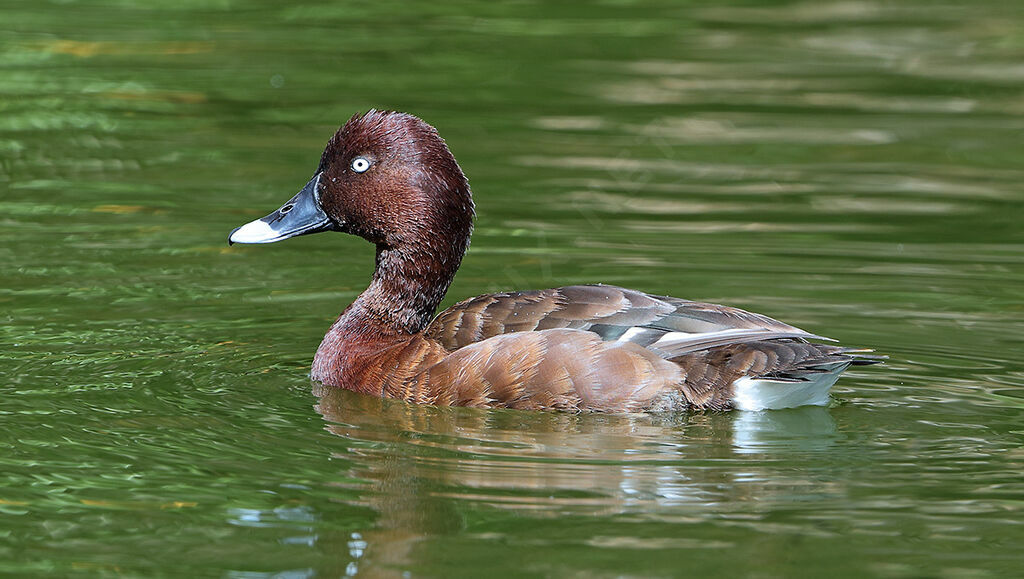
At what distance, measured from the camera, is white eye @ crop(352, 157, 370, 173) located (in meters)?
7.67

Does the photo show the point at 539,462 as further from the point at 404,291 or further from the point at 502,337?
the point at 404,291

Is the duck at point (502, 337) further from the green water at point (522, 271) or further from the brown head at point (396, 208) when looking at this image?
the green water at point (522, 271)

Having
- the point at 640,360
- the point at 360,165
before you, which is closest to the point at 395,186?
the point at 360,165

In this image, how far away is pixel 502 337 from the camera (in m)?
6.95

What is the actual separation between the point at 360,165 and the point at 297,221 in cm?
47

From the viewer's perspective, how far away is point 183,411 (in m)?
6.71

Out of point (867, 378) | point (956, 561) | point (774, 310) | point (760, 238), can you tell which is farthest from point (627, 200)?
point (956, 561)

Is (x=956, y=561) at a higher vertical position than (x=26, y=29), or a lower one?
lower

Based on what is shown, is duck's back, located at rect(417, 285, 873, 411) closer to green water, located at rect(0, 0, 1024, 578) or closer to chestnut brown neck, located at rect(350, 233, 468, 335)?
green water, located at rect(0, 0, 1024, 578)

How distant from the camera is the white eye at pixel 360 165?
25.2ft

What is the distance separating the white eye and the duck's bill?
0.76 feet

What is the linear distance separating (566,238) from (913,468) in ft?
14.2

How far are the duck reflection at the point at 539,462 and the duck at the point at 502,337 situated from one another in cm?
10

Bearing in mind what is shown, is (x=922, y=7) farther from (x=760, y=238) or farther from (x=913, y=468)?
(x=913, y=468)
